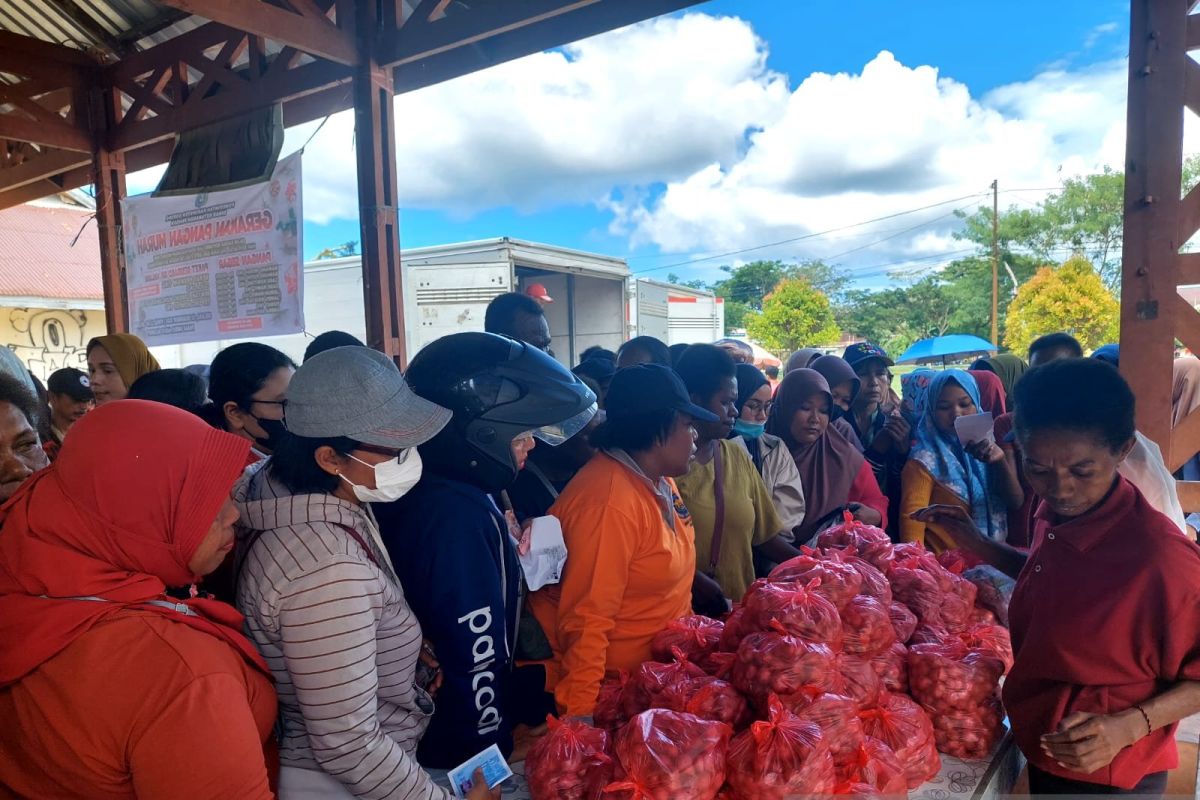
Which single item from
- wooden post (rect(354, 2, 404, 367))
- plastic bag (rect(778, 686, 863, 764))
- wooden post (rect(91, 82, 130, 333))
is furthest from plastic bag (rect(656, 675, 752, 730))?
wooden post (rect(91, 82, 130, 333))

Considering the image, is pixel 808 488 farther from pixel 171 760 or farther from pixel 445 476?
pixel 171 760

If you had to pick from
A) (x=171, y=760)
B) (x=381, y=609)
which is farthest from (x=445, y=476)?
(x=171, y=760)

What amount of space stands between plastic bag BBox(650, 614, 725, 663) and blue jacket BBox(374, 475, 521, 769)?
0.49 meters

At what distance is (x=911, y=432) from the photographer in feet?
12.2

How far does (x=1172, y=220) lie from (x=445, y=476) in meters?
2.85

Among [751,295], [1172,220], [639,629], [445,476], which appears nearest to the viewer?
[445,476]

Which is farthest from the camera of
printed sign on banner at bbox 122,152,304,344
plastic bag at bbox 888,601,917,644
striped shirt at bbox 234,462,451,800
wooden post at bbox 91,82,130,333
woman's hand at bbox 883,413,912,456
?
wooden post at bbox 91,82,130,333

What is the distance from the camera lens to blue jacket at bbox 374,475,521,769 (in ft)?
4.97

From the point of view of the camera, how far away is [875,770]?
1.38 meters

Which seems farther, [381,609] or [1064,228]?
[1064,228]

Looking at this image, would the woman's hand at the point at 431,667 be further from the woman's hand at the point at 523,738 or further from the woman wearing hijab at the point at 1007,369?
the woman wearing hijab at the point at 1007,369

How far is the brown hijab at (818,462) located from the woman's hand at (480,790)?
2162mm

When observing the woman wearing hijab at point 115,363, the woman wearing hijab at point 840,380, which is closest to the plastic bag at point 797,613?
the woman wearing hijab at point 840,380

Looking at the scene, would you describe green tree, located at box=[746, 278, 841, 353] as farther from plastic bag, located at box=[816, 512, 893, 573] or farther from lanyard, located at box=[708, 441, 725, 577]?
plastic bag, located at box=[816, 512, 893, 573]
